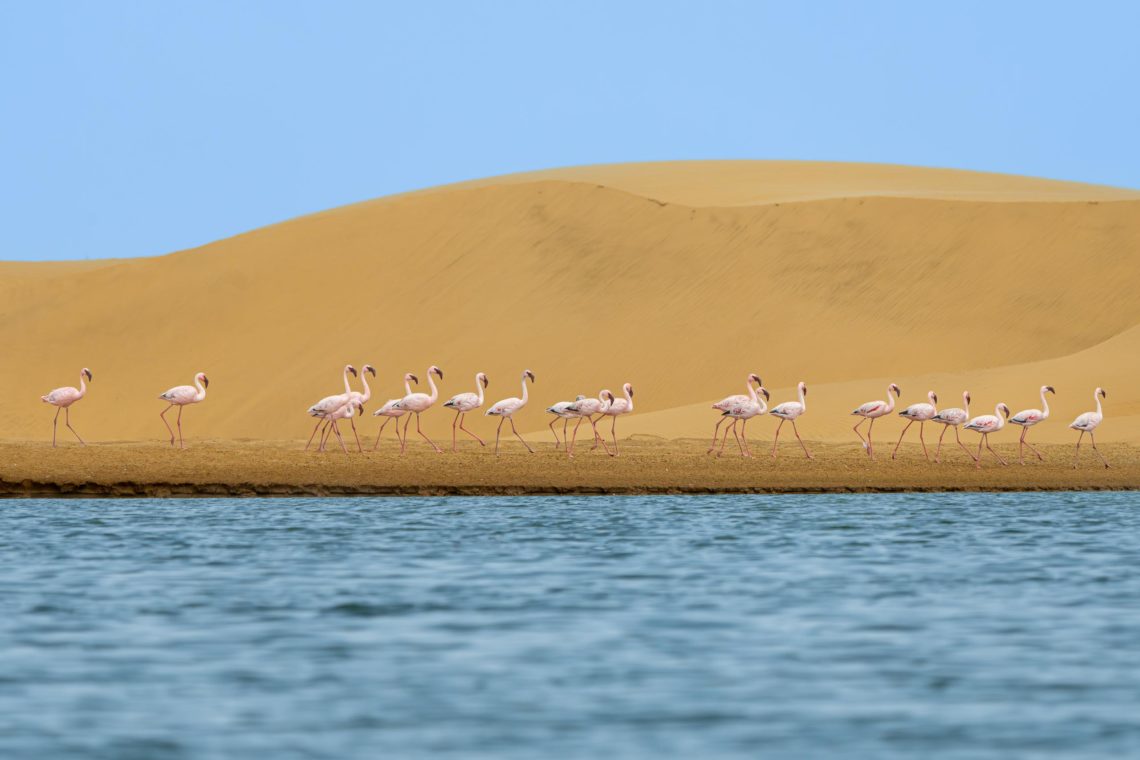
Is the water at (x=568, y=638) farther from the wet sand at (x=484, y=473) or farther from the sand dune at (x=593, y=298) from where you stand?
the sand dune at (x=593, y=298)

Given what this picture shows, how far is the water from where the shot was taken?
1064cm

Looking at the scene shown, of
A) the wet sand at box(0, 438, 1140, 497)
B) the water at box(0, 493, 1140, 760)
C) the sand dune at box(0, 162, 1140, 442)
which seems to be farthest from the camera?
the sand dune at box(0, 162, 1140, 442)

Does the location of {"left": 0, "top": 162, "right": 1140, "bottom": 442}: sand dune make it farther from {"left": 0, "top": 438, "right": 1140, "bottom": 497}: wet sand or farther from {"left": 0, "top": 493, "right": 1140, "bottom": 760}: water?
{"left": 0, "top": 493, "right": 1140, "bottom": 760}: water

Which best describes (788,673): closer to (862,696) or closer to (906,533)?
(862,696)

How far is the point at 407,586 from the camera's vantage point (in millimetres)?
17406

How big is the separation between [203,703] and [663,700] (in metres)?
2.66

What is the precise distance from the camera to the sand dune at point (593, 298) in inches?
2185

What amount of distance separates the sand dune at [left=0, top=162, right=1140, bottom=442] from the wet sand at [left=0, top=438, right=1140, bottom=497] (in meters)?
15.5

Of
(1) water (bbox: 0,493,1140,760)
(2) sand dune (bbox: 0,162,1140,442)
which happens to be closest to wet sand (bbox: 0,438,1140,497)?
(1) water (bbox: 0,493,1140,760)

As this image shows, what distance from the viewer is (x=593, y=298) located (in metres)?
61.3

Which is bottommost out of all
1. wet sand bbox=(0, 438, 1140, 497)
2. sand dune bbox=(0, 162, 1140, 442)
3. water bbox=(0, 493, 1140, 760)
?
water bbox=(0, 493, 1140, 760)

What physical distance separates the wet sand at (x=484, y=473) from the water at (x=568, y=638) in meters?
3.92

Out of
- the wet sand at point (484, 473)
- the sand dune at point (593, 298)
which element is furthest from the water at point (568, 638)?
the sand dune at point (593, 298)

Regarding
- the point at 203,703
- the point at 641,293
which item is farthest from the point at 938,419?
the point at 641,293
